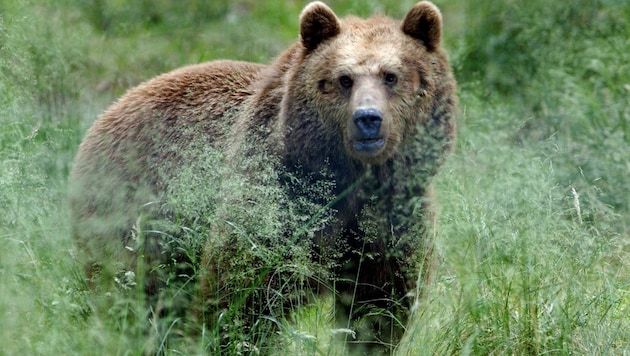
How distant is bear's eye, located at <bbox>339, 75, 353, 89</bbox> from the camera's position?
510 cm

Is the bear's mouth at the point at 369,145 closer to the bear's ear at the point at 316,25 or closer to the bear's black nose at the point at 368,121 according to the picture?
the bear's black nose at the point at 368,121

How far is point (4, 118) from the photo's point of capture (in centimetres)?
576

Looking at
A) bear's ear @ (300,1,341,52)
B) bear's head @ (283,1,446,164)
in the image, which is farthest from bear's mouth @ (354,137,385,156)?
bear's ear @ (300,1,341,52)

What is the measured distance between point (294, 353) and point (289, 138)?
3.93ft

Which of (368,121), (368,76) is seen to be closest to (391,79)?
(368,76)

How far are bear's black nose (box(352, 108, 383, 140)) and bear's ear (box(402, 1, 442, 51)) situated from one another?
0.69 meters

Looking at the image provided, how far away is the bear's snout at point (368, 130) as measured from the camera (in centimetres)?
483

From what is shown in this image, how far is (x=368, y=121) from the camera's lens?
15.9 ft

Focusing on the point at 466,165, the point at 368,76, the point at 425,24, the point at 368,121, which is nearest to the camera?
the point at 368,121

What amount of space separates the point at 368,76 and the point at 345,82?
129 millimetres

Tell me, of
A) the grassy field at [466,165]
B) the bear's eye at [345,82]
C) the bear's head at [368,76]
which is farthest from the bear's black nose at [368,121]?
the grassy field at [466,165]

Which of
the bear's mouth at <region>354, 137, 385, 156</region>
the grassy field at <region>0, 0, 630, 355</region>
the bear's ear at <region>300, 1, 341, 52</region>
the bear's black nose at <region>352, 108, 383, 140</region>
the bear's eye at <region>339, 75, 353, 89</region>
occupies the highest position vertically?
the bear's ear at <region>300, 1, 341, 52</region>

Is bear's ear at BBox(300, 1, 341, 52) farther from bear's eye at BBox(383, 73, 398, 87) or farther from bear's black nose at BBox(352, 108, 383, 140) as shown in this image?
bear's black nose at BBox(352, 108, 383, 140)

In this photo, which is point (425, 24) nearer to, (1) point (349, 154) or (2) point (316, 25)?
(2) point (316, 25)
